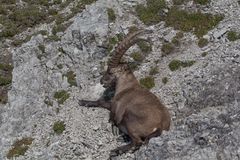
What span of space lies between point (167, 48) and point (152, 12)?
2.65 m

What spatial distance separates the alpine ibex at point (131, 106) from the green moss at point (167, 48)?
2.21m

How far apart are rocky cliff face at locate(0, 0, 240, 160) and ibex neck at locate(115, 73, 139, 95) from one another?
2.69ft

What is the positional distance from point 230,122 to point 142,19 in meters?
8.70

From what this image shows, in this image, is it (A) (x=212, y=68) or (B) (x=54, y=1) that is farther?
(B) (x=54, y=1)

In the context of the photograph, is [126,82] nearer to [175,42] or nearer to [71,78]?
[71,78]

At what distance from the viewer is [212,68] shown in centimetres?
1750

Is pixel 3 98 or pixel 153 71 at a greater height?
pixel 153 71

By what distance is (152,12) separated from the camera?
22344 millimetres

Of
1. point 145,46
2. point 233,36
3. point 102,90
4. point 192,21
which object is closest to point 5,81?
point 102,90

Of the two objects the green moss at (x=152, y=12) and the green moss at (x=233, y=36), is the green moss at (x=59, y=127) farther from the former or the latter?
the green moss at (x=233, y=36)

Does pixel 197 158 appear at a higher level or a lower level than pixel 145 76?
higher

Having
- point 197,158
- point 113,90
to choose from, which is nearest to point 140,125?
point 197,158

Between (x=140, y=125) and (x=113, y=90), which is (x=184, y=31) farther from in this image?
(x=140, y=125)

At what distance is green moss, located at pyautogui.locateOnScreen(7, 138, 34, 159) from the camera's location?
18.1 metres
